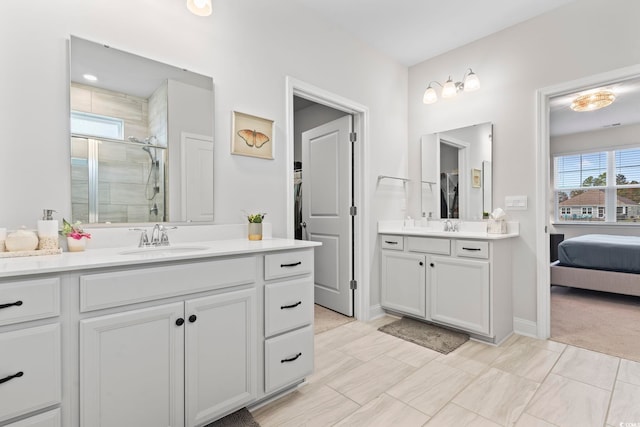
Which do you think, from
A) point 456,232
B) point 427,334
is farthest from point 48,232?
point 456,232

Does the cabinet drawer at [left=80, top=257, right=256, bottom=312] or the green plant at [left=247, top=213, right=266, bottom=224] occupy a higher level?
the green plant at [left=247, top=213, right=266, bottom=224]

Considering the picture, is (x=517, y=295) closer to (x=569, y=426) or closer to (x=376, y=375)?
(x=569, y=426)

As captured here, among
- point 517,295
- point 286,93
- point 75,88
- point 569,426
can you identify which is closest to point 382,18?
point 286,93

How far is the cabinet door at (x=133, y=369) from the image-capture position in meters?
1.19

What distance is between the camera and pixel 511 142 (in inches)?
114

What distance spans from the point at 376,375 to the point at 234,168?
1.67m

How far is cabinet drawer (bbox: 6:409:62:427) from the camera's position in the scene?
3.51 feet

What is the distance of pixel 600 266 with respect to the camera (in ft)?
12.7

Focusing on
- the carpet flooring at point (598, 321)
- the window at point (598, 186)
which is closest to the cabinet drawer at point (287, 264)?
the carpet flooring at point (598, 321)

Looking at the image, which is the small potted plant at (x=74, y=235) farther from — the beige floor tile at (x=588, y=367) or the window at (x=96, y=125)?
the beige floor tile at (x=588, y=367)

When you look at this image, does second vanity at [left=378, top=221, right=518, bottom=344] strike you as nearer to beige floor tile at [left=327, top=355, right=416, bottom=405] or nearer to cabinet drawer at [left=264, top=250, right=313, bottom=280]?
beige floor tile at [left=327, top=355, right=416, bottom=405]

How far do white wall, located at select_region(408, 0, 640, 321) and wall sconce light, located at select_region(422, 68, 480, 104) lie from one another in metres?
0.12

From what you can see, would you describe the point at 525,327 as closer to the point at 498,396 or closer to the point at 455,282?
the point at 455,282

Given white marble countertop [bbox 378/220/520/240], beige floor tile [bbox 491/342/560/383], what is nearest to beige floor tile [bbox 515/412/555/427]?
beige floor tile [bbox 491/342/560/383]
